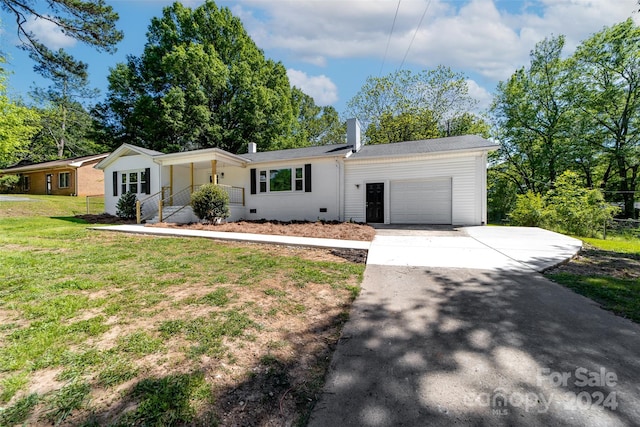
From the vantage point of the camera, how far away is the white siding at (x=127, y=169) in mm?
→ 14414

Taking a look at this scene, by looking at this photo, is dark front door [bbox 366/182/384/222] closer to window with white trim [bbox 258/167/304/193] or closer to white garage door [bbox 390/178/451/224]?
white garage door [bbox 390/178/451/224]

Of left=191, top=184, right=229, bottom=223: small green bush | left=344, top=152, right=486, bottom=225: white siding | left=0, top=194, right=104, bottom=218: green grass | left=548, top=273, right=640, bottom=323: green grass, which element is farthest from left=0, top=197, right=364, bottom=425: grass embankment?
left=0, top=194, right=104, bottom=218: green grass

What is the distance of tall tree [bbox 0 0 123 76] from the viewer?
6738 mm

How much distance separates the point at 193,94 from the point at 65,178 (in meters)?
13.9

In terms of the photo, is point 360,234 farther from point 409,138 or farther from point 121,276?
point 409,138

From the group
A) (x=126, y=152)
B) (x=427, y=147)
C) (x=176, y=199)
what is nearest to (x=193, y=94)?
(x=126, y=152)

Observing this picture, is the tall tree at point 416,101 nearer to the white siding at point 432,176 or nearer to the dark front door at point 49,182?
the white siding at point 432,176

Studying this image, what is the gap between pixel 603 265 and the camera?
5070 mm

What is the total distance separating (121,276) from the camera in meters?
4.18

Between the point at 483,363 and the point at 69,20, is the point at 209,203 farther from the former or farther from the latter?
the point at 483,363

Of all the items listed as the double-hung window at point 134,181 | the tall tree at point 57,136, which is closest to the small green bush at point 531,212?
the double-hung window at point 134,181

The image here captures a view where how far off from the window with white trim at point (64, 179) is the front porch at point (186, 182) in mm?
15008

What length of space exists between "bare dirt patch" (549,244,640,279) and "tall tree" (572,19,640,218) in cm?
1955

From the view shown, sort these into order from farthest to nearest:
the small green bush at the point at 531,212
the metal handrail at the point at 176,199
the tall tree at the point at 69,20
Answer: the metal handrail at the point at 176,199 < the small green bush at the point at 531,212 < the tall tree at the point at 69,20
